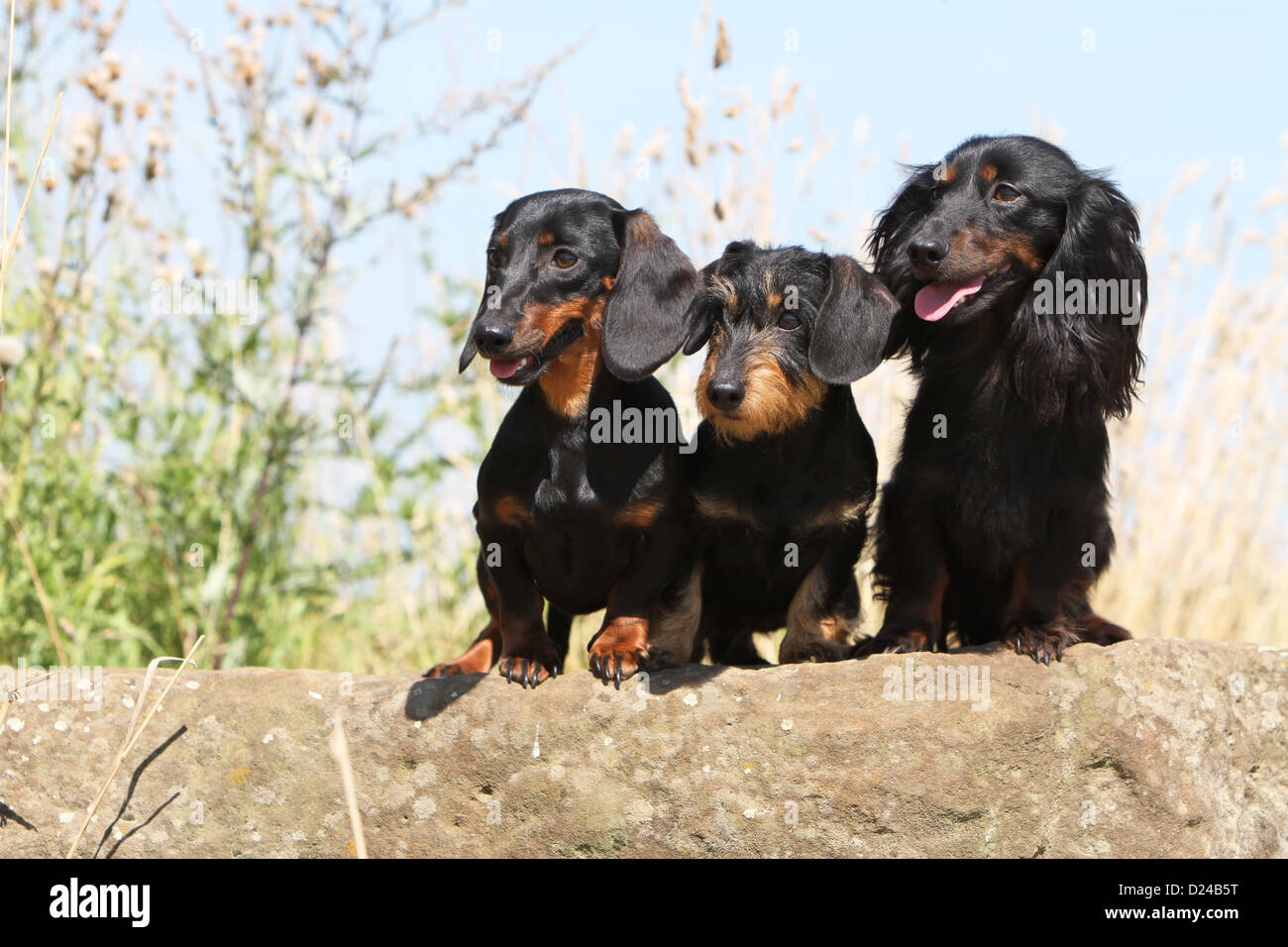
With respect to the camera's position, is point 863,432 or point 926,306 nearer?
point 926,306

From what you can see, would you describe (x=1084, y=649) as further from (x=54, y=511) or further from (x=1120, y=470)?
(x=54, y=511)

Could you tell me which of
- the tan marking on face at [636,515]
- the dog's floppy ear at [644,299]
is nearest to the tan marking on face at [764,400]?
the dog's floppy ear at [644,299]

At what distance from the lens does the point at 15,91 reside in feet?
16.6

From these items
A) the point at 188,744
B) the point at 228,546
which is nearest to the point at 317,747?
the point at 188,744

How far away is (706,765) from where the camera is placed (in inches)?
128

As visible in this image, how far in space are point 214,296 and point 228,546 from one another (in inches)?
39.3

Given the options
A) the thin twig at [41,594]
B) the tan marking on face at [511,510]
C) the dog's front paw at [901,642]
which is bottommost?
the dog's front paw at [901,642]

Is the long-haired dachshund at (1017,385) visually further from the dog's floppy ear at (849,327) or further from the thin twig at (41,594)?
the thin twig at (41,594)

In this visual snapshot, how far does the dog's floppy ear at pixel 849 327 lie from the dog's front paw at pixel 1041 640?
33.7 inches

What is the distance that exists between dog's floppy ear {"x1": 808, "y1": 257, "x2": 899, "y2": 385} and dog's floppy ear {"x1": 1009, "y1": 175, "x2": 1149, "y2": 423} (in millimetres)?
389

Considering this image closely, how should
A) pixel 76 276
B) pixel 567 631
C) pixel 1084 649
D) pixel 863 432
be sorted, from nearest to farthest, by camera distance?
pixel 1084 649 → pixel 863 432 → pixel 567 631 → pixel 76 276

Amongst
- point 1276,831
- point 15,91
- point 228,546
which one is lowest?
point 1276,831

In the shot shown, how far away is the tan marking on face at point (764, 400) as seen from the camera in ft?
11.1

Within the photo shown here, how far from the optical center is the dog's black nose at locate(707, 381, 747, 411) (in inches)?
131
